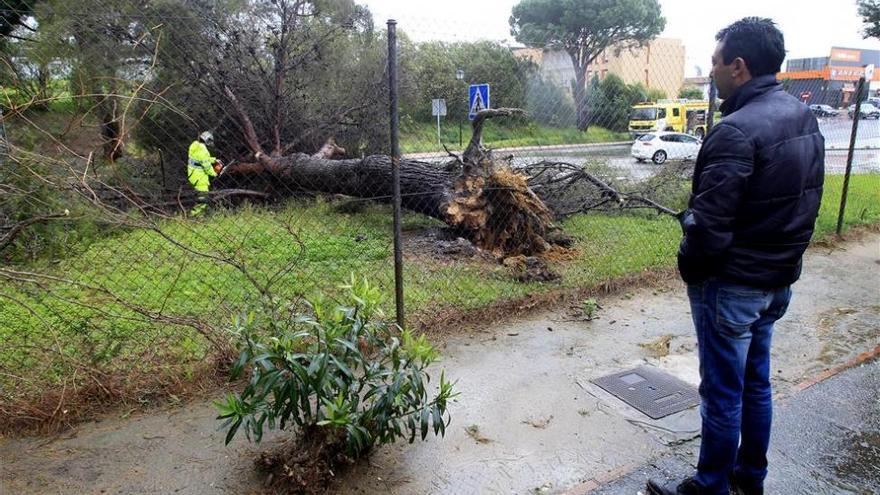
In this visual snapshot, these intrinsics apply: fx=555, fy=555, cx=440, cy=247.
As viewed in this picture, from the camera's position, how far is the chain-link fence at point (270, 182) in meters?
3.27

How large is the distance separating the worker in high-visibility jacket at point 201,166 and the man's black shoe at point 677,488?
15.6 ft

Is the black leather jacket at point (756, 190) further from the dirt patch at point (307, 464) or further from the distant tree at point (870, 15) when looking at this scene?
the distant tree at point (870, 15)

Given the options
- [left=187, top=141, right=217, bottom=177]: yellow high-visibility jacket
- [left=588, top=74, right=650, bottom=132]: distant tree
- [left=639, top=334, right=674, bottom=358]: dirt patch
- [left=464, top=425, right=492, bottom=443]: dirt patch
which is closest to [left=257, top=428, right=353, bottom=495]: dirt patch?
[left=464, top=425, right=492, bottom=443]: dirt patch

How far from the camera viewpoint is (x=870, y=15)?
60.7ft

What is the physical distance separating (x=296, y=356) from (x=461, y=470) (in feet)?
3.24

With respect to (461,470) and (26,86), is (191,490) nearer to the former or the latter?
(461,470)

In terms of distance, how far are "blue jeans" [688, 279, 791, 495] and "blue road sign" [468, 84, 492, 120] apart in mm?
2926

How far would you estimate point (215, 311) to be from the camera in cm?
427

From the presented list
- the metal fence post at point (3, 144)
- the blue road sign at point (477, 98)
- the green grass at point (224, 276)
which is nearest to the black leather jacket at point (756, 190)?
the green grass at point (224, 276)

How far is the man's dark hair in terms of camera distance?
2.11m

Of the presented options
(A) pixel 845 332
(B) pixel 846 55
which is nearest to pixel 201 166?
(A) pixel 845 332

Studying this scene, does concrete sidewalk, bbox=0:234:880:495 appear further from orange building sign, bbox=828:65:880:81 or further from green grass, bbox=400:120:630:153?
orange building sign, bbox=828:65:880:81

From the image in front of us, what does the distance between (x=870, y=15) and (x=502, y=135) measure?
19.8 m

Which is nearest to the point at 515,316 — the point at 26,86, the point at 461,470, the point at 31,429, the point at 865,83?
the point at 461,470
